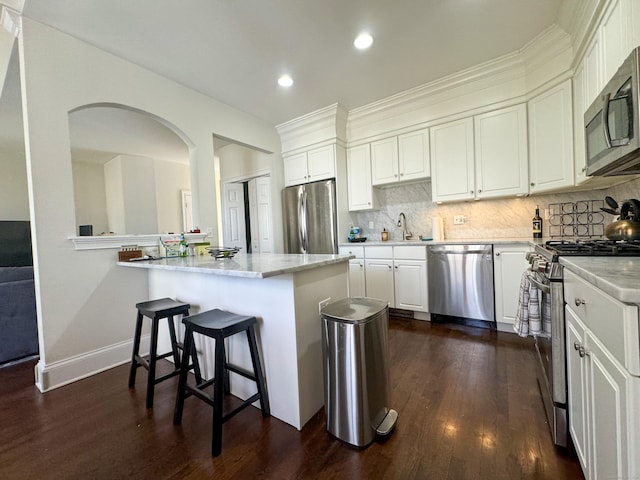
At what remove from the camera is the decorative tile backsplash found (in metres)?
2.89

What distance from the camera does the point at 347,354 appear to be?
1.38 m

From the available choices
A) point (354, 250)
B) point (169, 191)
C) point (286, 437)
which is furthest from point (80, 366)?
point (169, 191)

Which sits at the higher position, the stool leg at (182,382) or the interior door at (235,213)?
the interior door at (235,213)

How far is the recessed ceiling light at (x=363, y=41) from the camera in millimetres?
2336

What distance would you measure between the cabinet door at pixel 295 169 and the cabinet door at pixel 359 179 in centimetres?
67

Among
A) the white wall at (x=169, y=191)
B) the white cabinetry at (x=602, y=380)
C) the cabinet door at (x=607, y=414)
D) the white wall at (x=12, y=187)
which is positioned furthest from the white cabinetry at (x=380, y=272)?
the white wall at (x=12, y=187)

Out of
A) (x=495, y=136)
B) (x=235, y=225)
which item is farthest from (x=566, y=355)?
(x=235, y=225)

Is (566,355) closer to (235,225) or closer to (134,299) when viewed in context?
(134,299)

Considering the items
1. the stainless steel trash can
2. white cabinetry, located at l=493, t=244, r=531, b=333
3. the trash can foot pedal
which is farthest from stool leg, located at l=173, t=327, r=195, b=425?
white cabinetry, located at l=493, t=244, r=531, b=333

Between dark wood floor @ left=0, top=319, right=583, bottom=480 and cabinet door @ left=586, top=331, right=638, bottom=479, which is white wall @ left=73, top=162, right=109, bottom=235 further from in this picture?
cabinet door @ left=586, top=331, right=638, bottom=479

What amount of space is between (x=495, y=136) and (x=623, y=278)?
266cm

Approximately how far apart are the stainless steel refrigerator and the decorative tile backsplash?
1.00 feet

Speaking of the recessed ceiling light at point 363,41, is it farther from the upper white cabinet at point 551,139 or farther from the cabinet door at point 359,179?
the upper white cabinet at point 551,139

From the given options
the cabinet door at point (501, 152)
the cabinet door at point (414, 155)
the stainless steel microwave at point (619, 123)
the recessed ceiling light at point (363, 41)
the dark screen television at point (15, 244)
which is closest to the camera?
the stainless steel microwave at point (619, 123)
